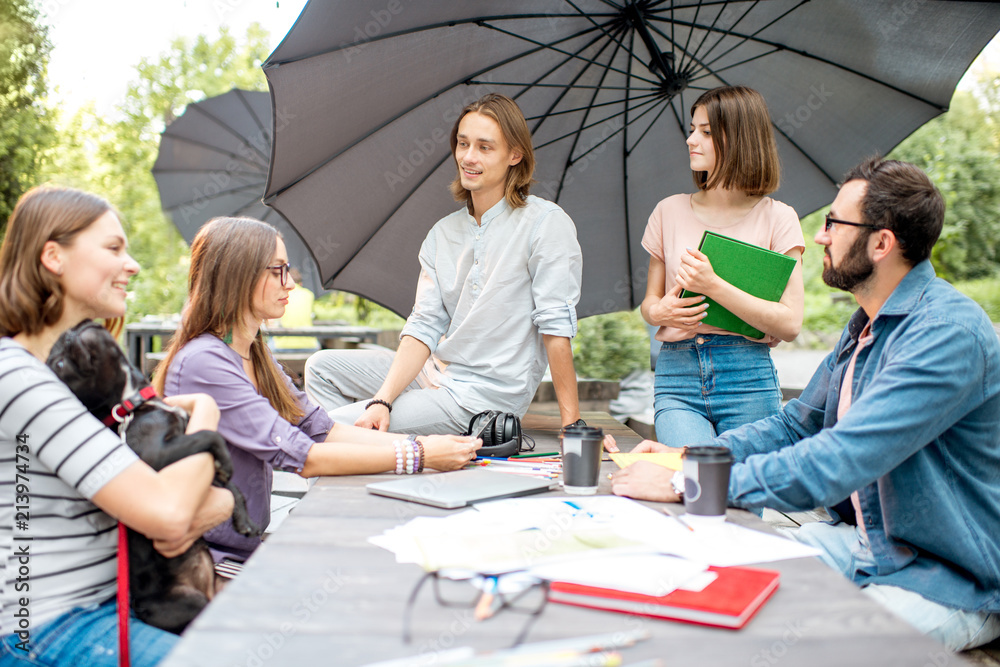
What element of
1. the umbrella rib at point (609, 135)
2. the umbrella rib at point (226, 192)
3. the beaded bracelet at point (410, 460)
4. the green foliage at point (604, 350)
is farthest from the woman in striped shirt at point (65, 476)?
the umbrella rib at point (226, 192)

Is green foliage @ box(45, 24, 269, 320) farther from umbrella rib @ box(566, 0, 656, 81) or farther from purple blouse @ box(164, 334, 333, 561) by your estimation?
purple blouse @ box(164, 334, 333, 561)

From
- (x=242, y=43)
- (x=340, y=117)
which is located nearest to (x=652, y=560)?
(x=340, y=117)

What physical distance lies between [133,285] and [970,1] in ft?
44.2

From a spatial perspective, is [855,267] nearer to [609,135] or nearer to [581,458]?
[581,458]

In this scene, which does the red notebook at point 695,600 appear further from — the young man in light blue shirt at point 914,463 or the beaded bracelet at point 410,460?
the beaded bracelet at point 410,460

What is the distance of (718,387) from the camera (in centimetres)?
280

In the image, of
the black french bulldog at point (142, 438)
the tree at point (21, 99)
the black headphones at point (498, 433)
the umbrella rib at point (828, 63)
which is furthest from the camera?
the tree at point (21, 99)

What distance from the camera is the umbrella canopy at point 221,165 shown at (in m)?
7.66

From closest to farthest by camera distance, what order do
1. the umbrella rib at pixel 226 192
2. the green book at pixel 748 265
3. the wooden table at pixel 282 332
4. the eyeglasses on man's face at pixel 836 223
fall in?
the eyeglasses on man's face at pixel 836 223 < the green book at pixel 748 265 < the wooden table at pixel 282 332 < the umbrella rib at pixel 226 192

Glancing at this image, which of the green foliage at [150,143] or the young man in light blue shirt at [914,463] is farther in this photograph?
the green foliage at [150,143]

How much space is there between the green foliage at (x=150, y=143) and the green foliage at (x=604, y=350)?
9015 mm

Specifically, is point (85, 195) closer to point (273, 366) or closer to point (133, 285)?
point (273, 366)

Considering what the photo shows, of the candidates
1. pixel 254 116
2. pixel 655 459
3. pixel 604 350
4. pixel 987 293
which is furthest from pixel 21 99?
pixel 987 293

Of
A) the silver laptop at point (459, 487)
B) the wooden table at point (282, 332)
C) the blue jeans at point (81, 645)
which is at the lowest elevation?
the wooden table at point (282, 332)
